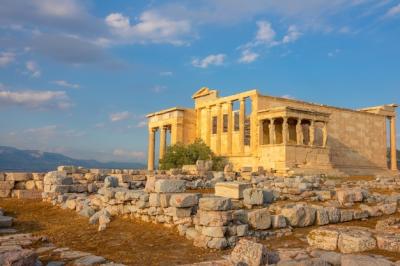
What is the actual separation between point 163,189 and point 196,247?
2612 millimetres

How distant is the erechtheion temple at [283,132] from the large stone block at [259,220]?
22798 mm

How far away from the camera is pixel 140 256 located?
7.10 metres

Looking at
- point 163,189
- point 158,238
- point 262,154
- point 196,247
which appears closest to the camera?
point 196,247

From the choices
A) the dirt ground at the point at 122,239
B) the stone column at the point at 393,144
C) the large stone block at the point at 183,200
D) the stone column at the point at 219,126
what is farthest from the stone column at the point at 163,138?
the large stone block at the point at 183,200

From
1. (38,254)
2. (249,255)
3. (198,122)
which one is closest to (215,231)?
(249,255)

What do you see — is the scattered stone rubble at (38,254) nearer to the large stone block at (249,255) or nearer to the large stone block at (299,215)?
the large stone block at (249,255)

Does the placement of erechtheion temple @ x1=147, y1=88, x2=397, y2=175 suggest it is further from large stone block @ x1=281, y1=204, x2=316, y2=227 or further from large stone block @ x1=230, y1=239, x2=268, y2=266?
large stone block @ x1=230, y1=239, x2=268, y2=266

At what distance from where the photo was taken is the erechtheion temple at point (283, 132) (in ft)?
115

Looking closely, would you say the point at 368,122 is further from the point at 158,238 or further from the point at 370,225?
the point at 158,238

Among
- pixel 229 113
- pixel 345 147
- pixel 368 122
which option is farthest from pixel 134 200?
pixel 368 122

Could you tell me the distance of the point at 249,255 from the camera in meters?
5.81

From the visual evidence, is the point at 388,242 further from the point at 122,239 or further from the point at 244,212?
the point at 122,239

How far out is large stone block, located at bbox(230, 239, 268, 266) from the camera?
18.8 ft

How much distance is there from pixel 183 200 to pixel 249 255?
11.4 feet
